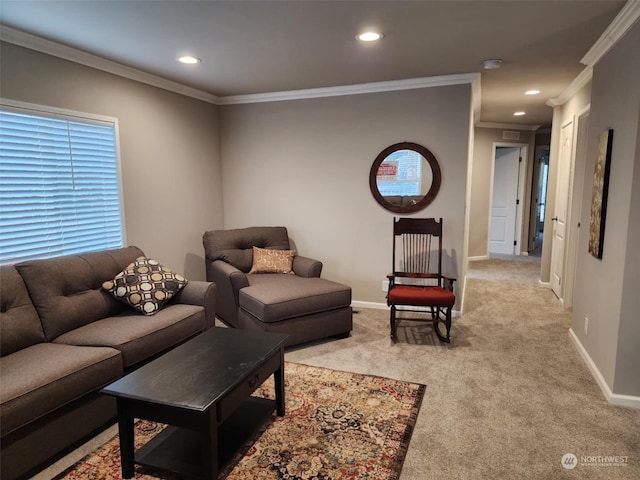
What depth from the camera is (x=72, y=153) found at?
124 inches

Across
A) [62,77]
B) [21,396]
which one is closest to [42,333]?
[21,396]

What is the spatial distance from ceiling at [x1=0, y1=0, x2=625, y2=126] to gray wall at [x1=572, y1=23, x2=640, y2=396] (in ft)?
1.16

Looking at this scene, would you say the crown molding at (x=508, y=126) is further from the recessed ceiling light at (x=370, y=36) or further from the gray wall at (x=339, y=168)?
the recessed ceiling light at (x=370, y=36)

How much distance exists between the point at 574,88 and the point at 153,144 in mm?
4378

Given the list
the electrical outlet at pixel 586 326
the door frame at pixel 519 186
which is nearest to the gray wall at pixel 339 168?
the electrical outlet at pixel 586 326

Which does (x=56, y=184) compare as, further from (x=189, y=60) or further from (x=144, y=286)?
(x=189, y=60)

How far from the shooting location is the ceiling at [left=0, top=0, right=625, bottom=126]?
2355 mm

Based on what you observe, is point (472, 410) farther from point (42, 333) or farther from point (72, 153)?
point (72, 153)

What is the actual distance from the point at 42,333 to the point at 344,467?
6.38 feet

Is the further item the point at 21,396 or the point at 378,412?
the point at 378,412

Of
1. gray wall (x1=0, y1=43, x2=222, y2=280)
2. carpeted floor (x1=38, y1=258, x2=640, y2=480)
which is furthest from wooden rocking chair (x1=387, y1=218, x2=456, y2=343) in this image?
gray wall (x1=0, y1=43, x2=222, y2=280)

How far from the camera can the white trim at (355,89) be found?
12.8ft

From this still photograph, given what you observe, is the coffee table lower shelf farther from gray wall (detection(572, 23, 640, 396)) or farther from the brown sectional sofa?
gray wall (detection(572, 23, 640, 396))

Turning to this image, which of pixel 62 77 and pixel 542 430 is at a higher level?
pixel 62 77
